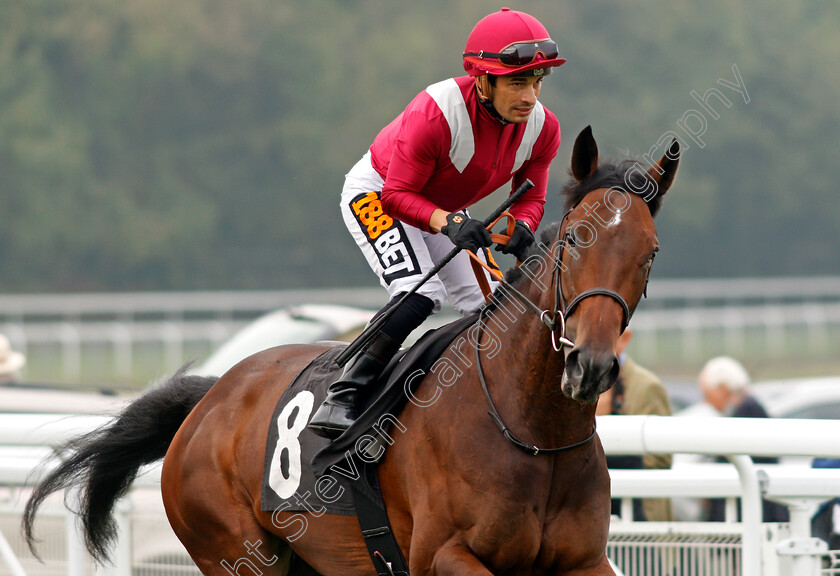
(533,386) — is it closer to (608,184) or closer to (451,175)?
(608,184)

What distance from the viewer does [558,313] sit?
337 cm

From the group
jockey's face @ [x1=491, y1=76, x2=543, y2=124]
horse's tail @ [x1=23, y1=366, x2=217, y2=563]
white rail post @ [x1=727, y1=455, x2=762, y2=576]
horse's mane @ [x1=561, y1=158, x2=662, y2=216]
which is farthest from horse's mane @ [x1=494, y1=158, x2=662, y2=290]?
horse's tail @ [x1=23, y1=366, x2=217, y2=563]

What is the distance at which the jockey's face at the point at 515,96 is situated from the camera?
3729 millimetres

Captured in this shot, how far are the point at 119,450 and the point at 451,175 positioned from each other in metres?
1.96

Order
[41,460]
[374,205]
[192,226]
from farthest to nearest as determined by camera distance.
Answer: [192,226] < [41,460] < [374,205]

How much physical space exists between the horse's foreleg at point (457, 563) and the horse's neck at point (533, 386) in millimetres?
391

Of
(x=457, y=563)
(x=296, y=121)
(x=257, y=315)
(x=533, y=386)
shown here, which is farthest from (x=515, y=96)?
(x=296, y=121)

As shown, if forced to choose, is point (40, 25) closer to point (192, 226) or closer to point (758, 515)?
point (192, 226)

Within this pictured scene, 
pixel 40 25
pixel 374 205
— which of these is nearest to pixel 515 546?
pixel 374 205

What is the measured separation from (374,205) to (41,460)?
1909 mm

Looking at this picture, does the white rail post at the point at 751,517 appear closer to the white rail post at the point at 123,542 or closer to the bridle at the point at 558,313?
the bridle at the point at 558,313

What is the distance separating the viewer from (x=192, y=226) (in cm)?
3394

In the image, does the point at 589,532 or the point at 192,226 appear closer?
the point at 589,532

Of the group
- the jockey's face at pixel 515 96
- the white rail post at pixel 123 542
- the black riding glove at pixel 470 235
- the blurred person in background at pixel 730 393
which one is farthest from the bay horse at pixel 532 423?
the blurred person in background at pixel 730 393
